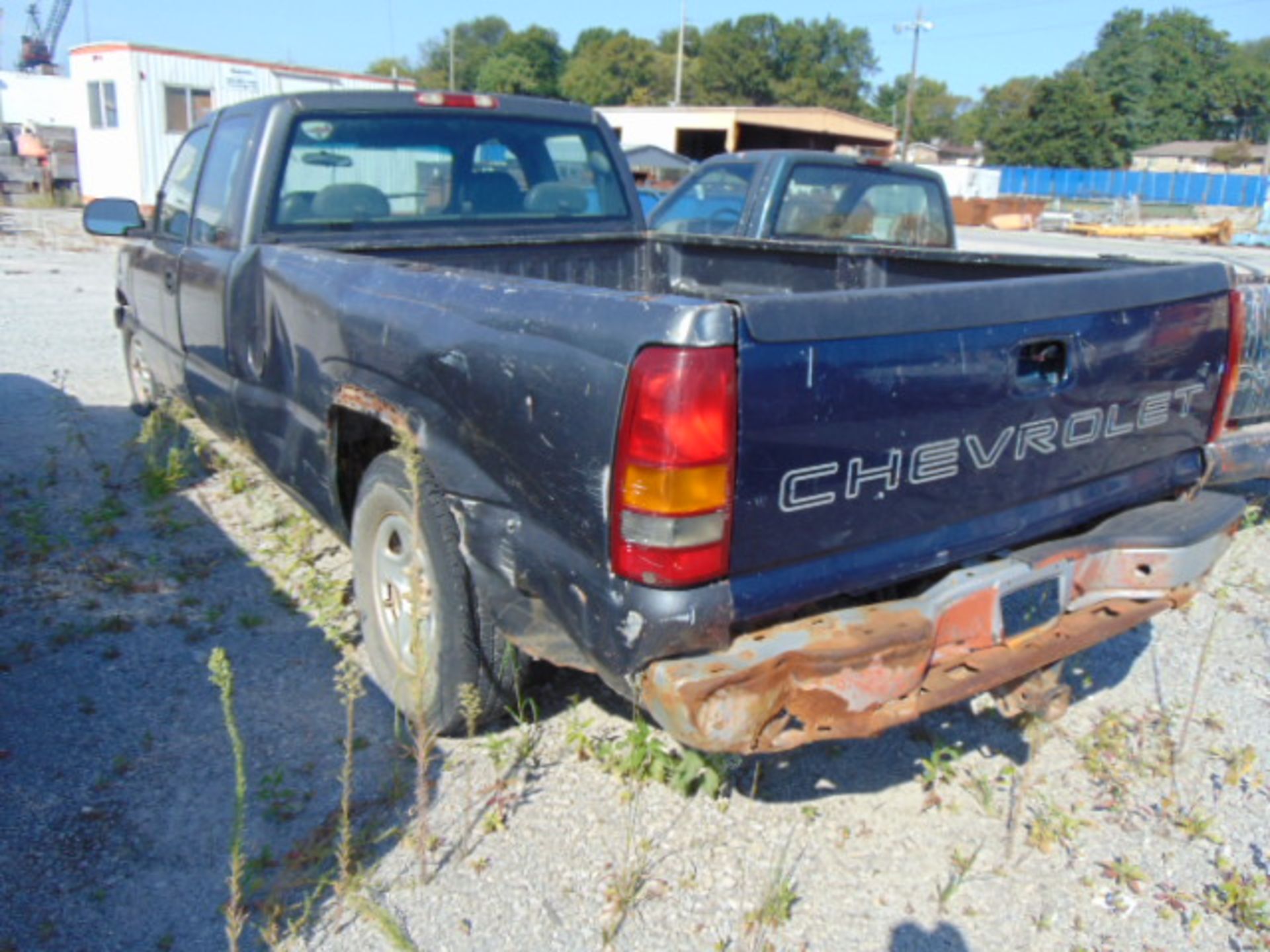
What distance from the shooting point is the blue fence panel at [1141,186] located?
51219mm

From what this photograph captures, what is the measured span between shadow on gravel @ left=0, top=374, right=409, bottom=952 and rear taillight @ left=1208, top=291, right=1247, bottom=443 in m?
2.79

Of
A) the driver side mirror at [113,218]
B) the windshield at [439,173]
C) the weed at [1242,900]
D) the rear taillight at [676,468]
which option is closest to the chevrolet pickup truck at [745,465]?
the rear taillight at [676,468]

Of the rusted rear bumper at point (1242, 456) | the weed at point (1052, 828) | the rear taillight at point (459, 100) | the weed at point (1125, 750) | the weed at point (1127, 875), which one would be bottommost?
the weed at point (1127, 875)

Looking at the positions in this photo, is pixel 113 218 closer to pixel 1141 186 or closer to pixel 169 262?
pixel 169 262

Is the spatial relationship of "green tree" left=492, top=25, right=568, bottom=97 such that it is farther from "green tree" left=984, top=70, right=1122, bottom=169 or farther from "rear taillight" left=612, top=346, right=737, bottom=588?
"rear taillight" left=612, top=346, right=737, bottom=588

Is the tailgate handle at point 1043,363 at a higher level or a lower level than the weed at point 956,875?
higher

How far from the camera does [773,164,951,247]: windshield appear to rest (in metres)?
7.54

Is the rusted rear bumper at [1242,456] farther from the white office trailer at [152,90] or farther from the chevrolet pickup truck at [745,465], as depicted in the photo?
the white office trailer at [152,90]

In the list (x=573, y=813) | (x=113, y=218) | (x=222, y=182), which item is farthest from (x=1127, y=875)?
(x=113, y=218)

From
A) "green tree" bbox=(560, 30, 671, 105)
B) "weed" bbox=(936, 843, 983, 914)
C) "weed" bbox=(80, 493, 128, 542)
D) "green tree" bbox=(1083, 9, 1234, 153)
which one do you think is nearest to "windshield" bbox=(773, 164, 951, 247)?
"weed" bbox=(80, 493, 128, 542)

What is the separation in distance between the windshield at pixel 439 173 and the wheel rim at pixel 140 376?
2.50 meters

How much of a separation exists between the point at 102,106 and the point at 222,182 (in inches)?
787

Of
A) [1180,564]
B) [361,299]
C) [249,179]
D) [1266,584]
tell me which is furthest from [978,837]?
[249,179]

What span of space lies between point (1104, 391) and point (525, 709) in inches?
78.7
